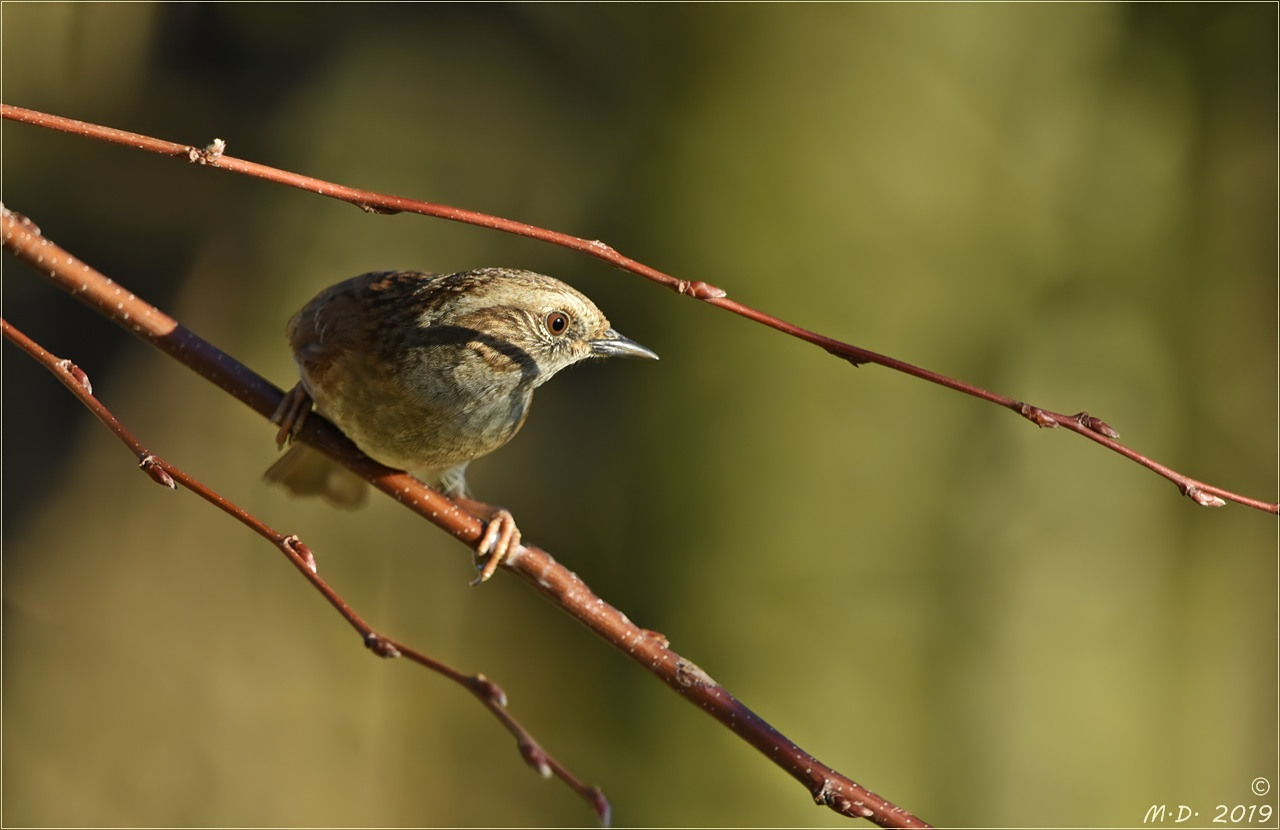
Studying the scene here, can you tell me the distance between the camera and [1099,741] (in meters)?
6.25

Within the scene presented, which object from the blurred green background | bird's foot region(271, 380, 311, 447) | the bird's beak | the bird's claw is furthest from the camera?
the blurred green background

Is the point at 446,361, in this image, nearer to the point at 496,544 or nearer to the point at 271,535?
the point at 496,544

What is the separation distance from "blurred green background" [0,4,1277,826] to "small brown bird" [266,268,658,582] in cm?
301

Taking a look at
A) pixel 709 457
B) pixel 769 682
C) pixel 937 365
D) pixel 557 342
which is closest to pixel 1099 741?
pixel 769 682

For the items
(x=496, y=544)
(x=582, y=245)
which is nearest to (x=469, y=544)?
(x=496, y=544)

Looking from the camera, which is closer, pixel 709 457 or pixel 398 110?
pixel 709 457

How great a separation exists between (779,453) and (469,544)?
3457 mm

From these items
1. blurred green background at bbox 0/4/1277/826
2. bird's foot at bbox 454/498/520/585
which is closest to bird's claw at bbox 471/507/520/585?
bird's foot at bbox 454/498/520/585

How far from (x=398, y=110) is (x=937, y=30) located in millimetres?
3869

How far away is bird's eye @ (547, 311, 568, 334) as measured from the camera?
3.23 metres

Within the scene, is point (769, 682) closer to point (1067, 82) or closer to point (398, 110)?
point (1067, 82)

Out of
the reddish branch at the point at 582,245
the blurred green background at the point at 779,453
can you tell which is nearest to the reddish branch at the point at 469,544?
the reddish branch at the point at 582,245

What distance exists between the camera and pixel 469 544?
9.82 ft

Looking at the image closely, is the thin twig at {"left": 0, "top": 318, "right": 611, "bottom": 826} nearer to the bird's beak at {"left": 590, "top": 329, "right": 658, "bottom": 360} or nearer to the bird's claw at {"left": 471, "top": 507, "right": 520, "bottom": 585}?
the bird's claw at {"left": 471, "top": 507, "right": 520, "bottom": 585}
